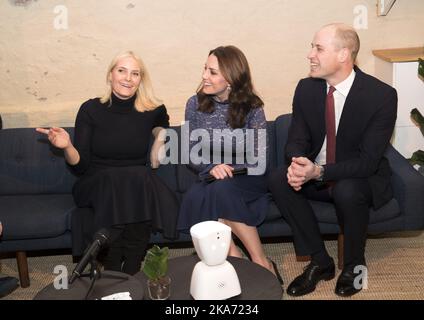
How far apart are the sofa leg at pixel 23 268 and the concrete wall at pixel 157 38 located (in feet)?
4.37

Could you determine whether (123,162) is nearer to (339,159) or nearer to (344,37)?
(339,159)

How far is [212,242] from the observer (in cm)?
256

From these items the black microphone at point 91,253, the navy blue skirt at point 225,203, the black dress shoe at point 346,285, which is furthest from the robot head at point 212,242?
the black dress shoe at point 346,285

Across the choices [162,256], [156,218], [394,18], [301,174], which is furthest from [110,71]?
[394,18]

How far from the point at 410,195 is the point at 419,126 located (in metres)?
1.02

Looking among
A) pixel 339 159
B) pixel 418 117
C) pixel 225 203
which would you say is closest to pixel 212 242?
pixel 225 203

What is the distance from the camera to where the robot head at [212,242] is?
2.55 m

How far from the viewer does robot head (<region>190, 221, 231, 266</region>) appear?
8.36ft

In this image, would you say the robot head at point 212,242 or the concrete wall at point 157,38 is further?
the concrete wall at point 157,38

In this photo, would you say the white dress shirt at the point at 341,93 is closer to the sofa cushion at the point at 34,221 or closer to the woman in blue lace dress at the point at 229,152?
the woman in blue lace dress at the point at 229,152

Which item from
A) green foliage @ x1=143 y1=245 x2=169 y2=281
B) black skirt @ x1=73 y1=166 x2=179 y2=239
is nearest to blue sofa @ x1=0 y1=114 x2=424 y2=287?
black skirt @ x1=73 y1=166 x2=179 y2=239

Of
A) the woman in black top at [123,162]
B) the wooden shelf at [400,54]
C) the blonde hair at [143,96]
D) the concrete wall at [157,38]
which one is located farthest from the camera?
the concrete wall at [157,38]

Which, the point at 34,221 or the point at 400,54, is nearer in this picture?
the point at 34,221
